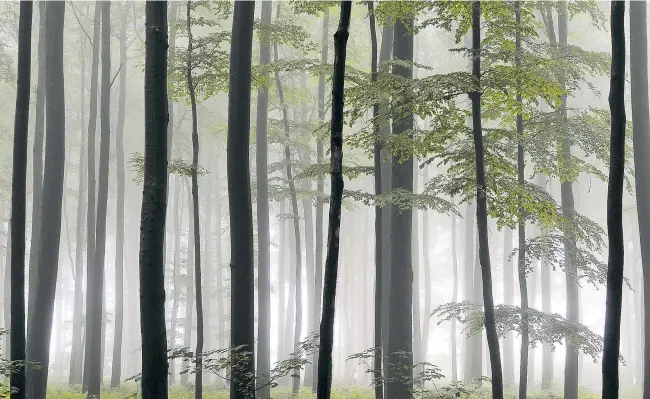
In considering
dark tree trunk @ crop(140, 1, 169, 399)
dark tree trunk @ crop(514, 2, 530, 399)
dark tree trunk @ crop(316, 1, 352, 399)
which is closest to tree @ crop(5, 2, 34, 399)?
dark tree trunk @ crop(140, 1, 169, 399)

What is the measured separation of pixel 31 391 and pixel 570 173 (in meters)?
10.7

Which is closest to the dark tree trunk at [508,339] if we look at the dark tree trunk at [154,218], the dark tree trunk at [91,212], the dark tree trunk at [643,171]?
the dark tree trunk at [643,171]

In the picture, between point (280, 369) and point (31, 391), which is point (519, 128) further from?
point (31, 391)

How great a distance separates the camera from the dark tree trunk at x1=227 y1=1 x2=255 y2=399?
31.6 ft

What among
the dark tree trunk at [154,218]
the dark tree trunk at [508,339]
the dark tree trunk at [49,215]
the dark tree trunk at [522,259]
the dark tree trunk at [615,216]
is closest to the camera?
the dark tree trunk at [615,216]

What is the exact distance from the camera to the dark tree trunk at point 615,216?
21.5 feet

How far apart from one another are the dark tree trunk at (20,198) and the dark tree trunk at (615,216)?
729 centimetres

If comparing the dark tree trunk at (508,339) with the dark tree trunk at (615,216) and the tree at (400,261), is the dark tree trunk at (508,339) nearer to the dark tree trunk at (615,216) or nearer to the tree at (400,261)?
the tree at (400,261)

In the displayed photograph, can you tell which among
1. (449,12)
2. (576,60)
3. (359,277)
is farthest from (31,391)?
(359,277)

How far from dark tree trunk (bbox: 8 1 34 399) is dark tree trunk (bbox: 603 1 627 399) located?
7294mm

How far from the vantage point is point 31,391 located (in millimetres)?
11172

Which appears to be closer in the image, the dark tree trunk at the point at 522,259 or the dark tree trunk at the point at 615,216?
the dark tree trunk at the point at 615,216

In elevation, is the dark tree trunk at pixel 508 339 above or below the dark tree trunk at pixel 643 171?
below

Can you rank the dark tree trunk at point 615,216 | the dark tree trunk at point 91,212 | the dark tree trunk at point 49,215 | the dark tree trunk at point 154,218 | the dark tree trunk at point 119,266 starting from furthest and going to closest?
the dark tree trunk at point 119,266
the dark tree trunk at point 91,212
the dark tree trunk at point 49,215
the dark tree trunk at point 154,218
the dark tree trunk at point 615,216
